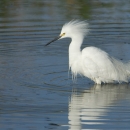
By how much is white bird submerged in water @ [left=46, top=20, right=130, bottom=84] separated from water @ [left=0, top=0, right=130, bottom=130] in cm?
20

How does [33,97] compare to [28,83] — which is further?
[28,83]

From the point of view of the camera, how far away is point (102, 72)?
38.1 feet

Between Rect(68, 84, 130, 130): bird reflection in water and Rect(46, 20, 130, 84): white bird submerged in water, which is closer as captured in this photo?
Rect(68, 84, 130, 130): bird reflection in water

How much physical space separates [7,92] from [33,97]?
0.56 meters

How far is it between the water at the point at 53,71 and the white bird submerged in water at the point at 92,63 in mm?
200

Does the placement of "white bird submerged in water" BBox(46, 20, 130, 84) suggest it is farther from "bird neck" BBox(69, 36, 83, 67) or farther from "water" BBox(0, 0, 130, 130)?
"water" BBox(0, 0, 130, 130)

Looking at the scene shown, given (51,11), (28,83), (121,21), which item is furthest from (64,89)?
(51,11)

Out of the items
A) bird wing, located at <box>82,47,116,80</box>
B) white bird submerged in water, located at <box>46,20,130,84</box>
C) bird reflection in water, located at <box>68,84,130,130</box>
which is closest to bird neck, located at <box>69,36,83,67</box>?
white bird submerged in water, located at <box>46,20,130,84</box>

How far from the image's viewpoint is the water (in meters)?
9.17

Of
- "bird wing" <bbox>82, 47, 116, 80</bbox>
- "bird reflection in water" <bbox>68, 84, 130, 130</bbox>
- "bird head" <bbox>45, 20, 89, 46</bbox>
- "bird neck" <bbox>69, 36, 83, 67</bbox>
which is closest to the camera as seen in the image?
"bird reflection in water" <bbox>68, 84, 130, 130</bbox>

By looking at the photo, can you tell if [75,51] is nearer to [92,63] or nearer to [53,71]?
[92,63]

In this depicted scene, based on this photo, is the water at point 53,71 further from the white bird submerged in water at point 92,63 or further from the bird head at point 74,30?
the bird head at point 74,30

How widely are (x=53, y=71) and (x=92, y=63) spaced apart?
3.62 feet

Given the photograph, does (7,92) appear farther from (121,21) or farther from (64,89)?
(121,21)
